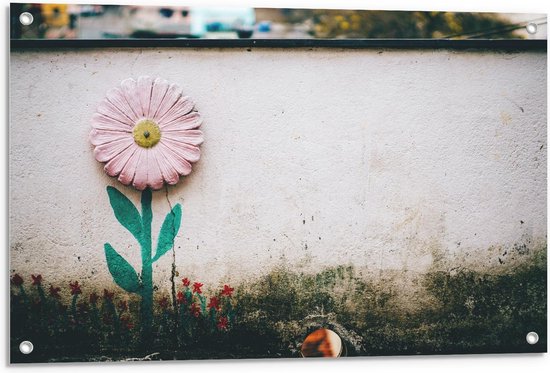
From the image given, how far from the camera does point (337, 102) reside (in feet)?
8.58

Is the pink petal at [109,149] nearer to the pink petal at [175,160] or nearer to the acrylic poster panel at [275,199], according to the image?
the acrylic poster panel at [275,199]

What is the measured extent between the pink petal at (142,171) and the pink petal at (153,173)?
14 millimetres

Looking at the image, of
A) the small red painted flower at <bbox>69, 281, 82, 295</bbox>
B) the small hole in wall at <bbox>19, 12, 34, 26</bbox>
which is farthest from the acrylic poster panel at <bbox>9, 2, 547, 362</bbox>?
the small hole in wall at <bbox>19, 12, 34, 26</bbox>

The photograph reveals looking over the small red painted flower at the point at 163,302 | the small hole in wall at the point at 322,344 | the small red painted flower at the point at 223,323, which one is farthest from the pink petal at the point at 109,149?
the small hole in wall at the point at 322,344

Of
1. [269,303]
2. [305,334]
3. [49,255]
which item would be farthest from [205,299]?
[49,255]

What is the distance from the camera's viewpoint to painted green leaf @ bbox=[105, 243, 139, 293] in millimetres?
2547

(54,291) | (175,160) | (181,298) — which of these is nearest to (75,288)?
(54,291)

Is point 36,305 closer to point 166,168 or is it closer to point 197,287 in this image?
point 197,287

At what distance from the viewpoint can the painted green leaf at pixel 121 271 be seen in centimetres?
255

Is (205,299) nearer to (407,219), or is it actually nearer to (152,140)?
(152,140)

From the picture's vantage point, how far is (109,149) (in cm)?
250

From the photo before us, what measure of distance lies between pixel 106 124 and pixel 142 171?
271mm

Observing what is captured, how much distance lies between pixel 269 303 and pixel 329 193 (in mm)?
603

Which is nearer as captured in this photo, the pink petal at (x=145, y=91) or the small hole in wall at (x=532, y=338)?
the pink petal at (x=145, y=91)
